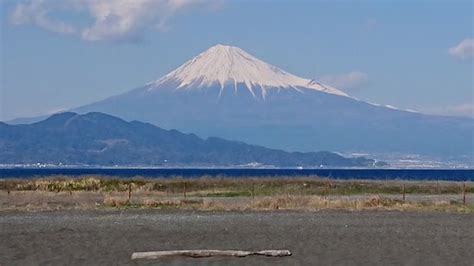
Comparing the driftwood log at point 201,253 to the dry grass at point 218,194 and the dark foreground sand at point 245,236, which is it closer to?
Result: the dark foreground sand at point 245,236

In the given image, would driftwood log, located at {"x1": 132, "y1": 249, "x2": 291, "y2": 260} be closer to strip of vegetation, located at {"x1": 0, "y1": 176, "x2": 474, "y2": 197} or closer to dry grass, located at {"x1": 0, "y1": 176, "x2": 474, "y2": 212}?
dry grass, located at {"x1": 0, "y1": 176, "x2": 474, "y2": 212}

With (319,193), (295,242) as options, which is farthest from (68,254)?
(319,193)

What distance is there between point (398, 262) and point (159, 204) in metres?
19.8

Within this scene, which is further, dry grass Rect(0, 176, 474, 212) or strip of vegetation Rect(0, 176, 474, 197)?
strip of vegetation Rect(0, 176, 474, 197)

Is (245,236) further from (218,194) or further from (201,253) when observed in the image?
(218,194)

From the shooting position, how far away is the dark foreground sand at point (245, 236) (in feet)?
59.8

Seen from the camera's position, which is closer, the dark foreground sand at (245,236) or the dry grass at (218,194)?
the dark foreground sand at (245,236)

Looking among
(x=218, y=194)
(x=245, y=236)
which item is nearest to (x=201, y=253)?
(x=245, y=236)

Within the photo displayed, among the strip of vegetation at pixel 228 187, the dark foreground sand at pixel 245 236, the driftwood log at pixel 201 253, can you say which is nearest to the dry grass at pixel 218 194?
the strip of vegetation at pixel 228 187

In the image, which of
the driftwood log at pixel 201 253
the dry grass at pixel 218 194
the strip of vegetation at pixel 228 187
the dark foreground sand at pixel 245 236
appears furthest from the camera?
the strip of vegetation at pixel 228 187

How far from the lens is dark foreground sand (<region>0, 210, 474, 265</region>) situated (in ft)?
59.8

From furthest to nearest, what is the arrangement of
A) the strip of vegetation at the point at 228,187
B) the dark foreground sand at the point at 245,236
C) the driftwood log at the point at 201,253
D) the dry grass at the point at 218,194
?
1. the strip of vegetation at the point at 228,187
2. the dry grass at the point at 218,194
3. the dark foreground sand at the point at 245,236
4. the driftwood log at the point at 201,253

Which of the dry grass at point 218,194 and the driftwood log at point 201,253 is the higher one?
the dry grass at point 218,194

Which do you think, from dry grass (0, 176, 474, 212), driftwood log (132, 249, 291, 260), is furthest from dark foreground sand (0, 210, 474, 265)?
dry grass (0, 176, 474, 212)
